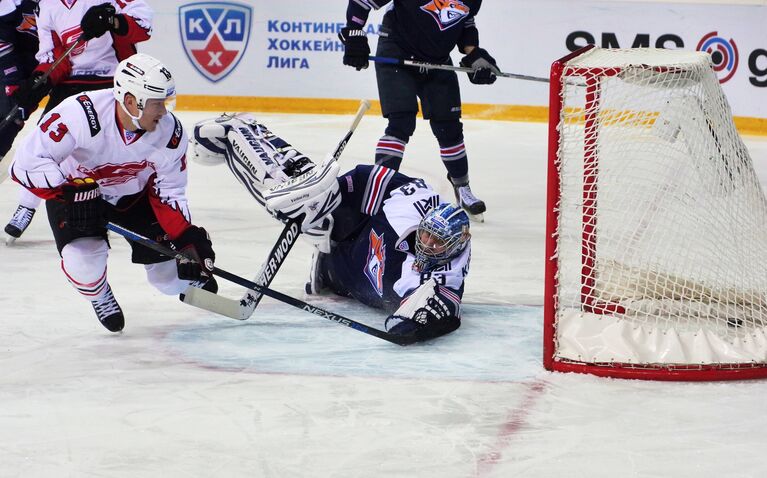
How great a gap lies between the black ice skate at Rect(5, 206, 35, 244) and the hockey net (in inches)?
87.5

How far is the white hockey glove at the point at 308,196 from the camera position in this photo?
330 centimetres

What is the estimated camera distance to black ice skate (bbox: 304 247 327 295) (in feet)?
11.9

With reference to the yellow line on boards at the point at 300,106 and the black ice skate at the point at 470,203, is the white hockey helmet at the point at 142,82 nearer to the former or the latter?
the black ice skate at the point at 470,203

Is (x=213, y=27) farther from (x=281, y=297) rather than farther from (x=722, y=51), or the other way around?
(x=281, y=297)

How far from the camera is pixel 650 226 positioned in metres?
3.12

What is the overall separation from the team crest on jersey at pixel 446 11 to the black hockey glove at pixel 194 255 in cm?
193

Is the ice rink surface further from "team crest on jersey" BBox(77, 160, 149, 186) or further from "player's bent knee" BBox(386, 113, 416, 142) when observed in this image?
"player's bent knee" BBox(386, 113, 416, 142)

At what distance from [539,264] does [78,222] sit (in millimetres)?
1893

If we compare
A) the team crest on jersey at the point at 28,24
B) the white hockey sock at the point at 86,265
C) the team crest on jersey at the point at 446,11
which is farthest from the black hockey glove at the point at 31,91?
the team crest on jersey at the point at 446,11

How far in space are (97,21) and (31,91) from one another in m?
0.47

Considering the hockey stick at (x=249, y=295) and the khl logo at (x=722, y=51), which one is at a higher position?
the hockey stick at (x=249, y=295)

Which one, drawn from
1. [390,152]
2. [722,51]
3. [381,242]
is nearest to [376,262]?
[381,242]

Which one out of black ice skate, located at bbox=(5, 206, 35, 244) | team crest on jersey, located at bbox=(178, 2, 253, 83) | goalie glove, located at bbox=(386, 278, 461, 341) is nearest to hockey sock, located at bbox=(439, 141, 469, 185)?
black ice skate, located at bbox=(5, 206, 35, 244)

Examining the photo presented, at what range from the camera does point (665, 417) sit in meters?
2.58
